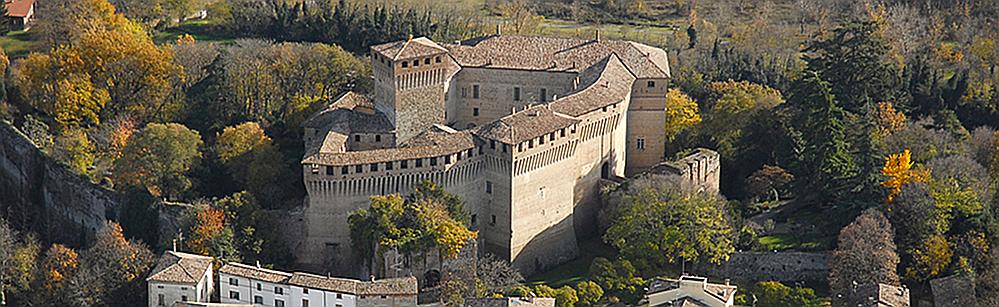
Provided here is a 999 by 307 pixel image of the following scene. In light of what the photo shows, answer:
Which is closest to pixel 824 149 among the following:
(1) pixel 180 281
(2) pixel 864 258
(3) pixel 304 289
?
(2) pixel 864 258

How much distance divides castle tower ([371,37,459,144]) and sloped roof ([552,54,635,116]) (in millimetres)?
5644

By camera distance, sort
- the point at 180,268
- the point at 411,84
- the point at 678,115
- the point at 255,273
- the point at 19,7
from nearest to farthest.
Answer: the point at 180,268
the point at 255,273
the point at 411,84
the point at 678,115
the point at 19,7

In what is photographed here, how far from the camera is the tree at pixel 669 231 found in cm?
7069

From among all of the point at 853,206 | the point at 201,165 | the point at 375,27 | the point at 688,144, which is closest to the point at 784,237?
the point at 853,206

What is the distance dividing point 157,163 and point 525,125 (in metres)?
16.6

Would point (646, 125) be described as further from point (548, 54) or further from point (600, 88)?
point (548, 54)

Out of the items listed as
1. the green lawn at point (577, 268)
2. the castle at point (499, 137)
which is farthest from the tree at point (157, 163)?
the green lawn at point (577, 268)

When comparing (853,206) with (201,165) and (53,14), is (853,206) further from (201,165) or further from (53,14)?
(53,14)

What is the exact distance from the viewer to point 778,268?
71188 mm

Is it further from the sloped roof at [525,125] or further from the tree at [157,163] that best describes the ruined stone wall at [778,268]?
the tree at [157,163]

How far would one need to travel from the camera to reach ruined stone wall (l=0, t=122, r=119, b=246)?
3104 inches

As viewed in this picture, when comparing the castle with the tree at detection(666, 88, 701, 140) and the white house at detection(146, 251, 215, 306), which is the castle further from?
the white house at detection(146, 251, 215, 306)

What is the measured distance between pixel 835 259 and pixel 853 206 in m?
3.90

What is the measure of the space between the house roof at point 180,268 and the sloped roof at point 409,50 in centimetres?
1199
